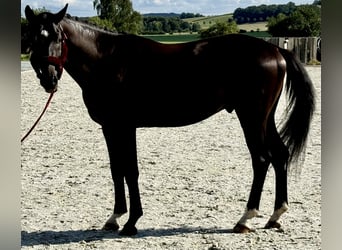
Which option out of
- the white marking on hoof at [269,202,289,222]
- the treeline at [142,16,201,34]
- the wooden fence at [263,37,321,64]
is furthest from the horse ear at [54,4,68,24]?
the white marking on hoof at [269,202,289,222]

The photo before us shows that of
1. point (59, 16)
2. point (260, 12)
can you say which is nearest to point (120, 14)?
point (59, 16)

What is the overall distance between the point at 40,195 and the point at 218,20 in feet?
4.54

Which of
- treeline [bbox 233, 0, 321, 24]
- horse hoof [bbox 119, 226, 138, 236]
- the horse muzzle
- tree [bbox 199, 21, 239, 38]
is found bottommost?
horse hoof [bbox 119, 226, 138, 236]

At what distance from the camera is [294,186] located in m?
3.11

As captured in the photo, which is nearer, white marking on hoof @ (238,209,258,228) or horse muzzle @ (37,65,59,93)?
horse muzzle @ (37,65,59,93)

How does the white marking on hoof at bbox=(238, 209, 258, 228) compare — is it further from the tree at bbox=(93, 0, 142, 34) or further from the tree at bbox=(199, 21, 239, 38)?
the tree at bbox=(93, 0, 142, 34)

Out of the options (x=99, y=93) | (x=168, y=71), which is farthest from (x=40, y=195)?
(x=168, y=71)

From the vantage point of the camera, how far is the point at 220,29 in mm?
2691

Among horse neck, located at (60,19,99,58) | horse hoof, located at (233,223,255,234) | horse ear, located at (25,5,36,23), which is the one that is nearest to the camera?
horse ear, located at (25,5,36,23)

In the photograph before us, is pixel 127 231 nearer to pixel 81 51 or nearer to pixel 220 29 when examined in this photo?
pixel 81 51

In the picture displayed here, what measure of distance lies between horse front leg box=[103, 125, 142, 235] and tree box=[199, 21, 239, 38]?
64 centimetres

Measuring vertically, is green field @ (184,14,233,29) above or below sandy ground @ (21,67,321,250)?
above

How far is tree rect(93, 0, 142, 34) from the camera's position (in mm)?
2455
